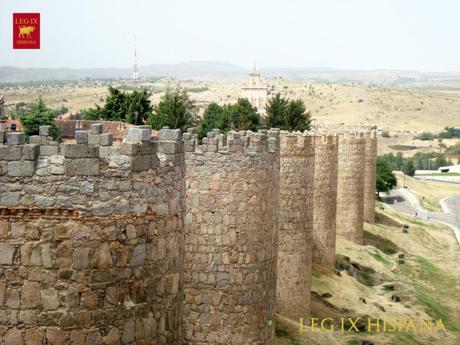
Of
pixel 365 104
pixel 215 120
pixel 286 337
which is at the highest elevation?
pixel 365 104

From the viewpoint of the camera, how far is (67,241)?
5.60m

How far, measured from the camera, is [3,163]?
5621 mm

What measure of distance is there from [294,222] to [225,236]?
285 inches

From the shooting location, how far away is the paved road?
57.1 m

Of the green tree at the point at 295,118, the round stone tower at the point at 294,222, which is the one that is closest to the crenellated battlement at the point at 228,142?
the round stone tower at the point at 294,222

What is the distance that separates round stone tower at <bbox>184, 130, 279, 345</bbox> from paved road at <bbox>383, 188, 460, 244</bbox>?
1549 inches

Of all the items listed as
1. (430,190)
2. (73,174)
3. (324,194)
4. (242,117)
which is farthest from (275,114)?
(73,174)

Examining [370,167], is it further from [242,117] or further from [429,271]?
[242,117]

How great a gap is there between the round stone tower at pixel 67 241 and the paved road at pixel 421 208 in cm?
4561

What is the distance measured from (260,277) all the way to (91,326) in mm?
6667

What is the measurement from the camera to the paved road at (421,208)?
57141 millimetres

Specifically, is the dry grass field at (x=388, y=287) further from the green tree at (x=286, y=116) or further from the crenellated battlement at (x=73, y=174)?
the crenellated battlement at (x=73, y=174)

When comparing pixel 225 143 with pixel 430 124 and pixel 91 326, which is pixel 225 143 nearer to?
pixel 91 326

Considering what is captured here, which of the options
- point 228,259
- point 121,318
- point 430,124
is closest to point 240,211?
point 228,259
